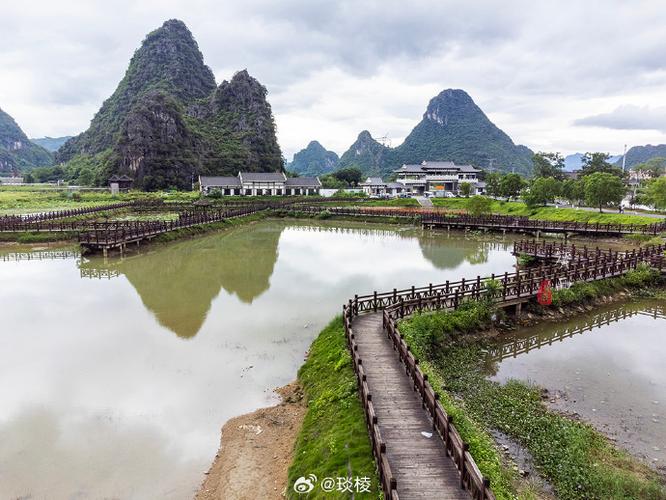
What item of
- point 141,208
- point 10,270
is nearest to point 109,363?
point 10,270

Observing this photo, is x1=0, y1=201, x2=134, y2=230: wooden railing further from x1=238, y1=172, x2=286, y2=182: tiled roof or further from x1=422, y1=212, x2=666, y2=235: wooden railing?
x1=422, y1=212, x2=666, y2=235: wooden railing

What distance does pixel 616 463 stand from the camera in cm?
1030

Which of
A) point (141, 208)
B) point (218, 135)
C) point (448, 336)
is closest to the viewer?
point (448, 336)

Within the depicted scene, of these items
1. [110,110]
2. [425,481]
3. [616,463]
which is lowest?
[616,463]

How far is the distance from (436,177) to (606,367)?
299ft

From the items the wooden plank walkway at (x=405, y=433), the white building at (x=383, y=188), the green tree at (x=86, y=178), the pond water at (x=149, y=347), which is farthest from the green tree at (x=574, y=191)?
the green tree at (x=86, y=178)

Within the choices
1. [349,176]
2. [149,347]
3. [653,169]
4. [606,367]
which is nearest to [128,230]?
[149,347]

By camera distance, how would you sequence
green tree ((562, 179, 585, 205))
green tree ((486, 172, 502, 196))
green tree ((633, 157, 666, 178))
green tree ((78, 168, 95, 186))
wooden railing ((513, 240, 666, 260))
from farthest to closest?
green tree ((78, 168, 95, 186)) → green tree ((633, 157, 666, 178)) → green tree ((486, 172, 502, 196)) → green tree ((562, 179, 585, 205)) → wooden railing ((513, 240, 666, 260))

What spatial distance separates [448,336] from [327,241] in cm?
2965

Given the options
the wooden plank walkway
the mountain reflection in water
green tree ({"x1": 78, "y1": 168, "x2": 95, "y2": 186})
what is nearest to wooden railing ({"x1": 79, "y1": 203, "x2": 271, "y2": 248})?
the mountain reflection in water

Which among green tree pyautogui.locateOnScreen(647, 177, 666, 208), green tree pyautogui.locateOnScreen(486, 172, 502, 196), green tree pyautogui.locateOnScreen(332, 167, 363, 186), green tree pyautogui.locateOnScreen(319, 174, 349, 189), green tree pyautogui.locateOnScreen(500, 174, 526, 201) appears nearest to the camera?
green tree pyautogui.locateOnScreen(647, 177, 666, 208)

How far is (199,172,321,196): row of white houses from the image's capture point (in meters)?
98.9

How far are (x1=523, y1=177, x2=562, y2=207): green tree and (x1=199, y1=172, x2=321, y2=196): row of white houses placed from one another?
5438cm

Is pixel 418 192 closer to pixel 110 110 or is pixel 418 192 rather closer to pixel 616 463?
pixel 616 463
